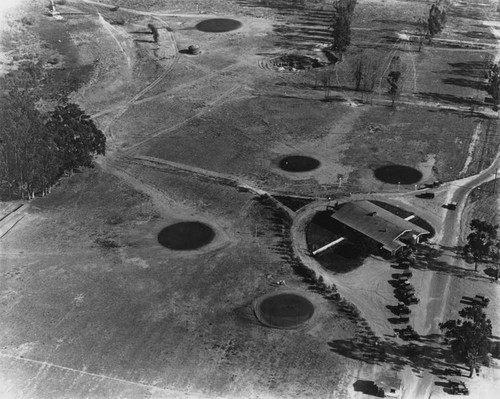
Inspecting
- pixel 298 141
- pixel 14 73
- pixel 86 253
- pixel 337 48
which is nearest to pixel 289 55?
pixel 337 48

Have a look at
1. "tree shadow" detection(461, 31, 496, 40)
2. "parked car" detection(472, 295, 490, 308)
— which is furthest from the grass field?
"parked car" detection(472, 295, 490, 308)

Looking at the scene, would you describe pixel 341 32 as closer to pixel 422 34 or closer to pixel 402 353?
pixel 422 34

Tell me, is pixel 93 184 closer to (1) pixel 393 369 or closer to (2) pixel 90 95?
(2) pixel 90 95

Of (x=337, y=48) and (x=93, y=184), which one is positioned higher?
(x=337, y=48)

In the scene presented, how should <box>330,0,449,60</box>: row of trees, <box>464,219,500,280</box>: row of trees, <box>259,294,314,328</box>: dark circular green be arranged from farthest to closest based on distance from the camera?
<box>330,0,449,60</box>: row of trees → <box>464,219,500,280</box>: row of trees → <box>259,294,314,328</box>: dark circular green

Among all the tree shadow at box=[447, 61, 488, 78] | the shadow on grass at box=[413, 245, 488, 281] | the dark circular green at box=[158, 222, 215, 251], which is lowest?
the dark circular green at box=[158, 222, 215, 251]

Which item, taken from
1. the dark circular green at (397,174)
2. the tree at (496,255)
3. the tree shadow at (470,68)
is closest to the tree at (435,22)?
the tree shadow at (470,68)

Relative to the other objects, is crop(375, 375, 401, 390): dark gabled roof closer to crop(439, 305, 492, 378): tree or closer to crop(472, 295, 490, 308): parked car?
crop(439, 305, 492, 378): tree

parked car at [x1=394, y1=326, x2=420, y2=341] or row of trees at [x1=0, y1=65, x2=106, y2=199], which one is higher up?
row of trees at [x1=0, y1=65, x2=106, y2=199]
